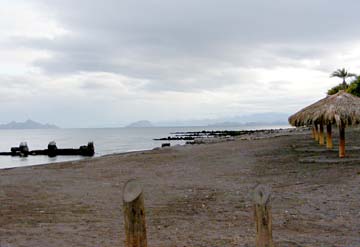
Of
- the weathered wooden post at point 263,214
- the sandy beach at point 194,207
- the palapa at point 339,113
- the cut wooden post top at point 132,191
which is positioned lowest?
the sandy beach at point 194,207

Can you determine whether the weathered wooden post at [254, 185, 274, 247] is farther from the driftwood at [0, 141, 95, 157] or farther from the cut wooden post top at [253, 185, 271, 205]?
the driftwood at [0, 141, 95, 157]

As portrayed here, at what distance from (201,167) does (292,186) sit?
19.6 ft

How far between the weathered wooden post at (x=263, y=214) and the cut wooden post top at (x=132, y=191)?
116 centimetres

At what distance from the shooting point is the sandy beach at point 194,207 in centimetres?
633

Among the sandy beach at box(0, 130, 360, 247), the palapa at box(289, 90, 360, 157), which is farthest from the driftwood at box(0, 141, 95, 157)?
the palapa at box(289, 90, 360, 157)

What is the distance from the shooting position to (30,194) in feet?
36.5

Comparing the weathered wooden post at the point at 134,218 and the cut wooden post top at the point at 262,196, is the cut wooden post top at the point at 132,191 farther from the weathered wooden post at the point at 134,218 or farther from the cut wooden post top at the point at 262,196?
the cut wooden post top at the point at 262,196

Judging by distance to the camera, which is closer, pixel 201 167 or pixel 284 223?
pixel 284 223

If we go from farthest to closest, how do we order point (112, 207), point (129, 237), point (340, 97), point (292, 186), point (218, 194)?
point (340, 97) → point (292, 186) → point (218, 194) → point (112, 207) → point (129, 237)

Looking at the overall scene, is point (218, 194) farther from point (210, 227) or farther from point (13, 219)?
point (13, 219)

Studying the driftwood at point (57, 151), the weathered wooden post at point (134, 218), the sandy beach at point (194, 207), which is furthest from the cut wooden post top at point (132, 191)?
the driftwood at point (57, 151)

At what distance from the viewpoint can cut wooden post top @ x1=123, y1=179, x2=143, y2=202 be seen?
14.1ft

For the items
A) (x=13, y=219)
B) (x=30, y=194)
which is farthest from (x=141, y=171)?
(x=13, y=219)

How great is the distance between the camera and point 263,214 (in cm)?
424
